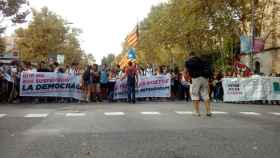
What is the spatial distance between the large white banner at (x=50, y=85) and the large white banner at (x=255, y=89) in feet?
21.8

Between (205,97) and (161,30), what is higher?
(161,30)

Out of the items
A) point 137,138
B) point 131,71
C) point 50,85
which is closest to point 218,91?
point 131,71

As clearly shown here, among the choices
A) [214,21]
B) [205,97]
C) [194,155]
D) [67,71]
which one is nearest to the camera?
[194,155]

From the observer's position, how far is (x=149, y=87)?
29047mm

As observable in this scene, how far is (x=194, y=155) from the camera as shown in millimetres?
8992

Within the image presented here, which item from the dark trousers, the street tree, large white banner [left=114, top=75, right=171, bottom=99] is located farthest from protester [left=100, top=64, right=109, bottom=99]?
the street tree

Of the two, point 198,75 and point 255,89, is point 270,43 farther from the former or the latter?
point 198,75

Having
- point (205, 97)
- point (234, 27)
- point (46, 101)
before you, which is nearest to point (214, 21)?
point (234, 27)

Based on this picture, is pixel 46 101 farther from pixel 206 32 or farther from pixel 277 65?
pixel 277 65

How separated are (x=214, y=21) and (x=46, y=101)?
1945 cm

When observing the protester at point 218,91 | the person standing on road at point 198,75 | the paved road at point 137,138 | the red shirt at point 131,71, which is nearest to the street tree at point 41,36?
the protester at point 218,91

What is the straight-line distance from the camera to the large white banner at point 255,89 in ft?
91.0

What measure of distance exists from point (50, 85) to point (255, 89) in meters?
8.64

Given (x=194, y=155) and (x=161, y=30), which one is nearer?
(x=194, y=155)
